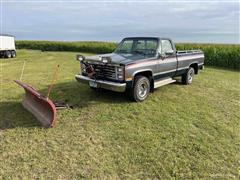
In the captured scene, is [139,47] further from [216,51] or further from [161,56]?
[216,51]

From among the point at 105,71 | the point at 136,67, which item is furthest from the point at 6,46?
the point at 136,67

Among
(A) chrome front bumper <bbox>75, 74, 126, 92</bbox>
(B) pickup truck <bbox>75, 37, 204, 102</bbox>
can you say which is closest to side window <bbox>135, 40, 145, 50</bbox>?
(B) pickup truck <bbox>75, 37, 204, 102</bbox>

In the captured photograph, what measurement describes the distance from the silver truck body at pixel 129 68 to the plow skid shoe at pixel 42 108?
1.53 m

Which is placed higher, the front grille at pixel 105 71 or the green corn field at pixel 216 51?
the green corn field at pixel 216 51

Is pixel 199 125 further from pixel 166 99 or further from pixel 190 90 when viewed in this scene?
pixel 190 90

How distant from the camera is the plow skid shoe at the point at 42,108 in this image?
5.15 metres

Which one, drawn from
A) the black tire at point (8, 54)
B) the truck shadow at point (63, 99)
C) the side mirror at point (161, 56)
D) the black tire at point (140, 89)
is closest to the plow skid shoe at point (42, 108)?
the truck shadow at point (63, 99)

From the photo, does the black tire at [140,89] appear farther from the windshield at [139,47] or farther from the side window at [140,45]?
the side window at [140,45]

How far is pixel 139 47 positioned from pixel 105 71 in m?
1.73

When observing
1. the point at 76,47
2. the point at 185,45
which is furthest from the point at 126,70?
the point at 76,47

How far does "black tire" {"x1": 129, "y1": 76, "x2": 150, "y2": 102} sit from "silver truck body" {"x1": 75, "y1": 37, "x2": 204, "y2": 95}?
15cm

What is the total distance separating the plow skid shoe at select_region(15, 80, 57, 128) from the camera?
203 inches

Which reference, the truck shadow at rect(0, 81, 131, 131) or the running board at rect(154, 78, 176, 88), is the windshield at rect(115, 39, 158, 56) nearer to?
the running board at rect(154, 78, 176, 88)

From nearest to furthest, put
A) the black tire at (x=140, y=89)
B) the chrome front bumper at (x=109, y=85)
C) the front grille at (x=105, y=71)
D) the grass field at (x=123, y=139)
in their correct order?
the grass field at (x=123, y=139) < the chrome front bumper at (x=109, y=85) < the front grille at (x=105, y=71) < the black tire at (x=140, y=89)
